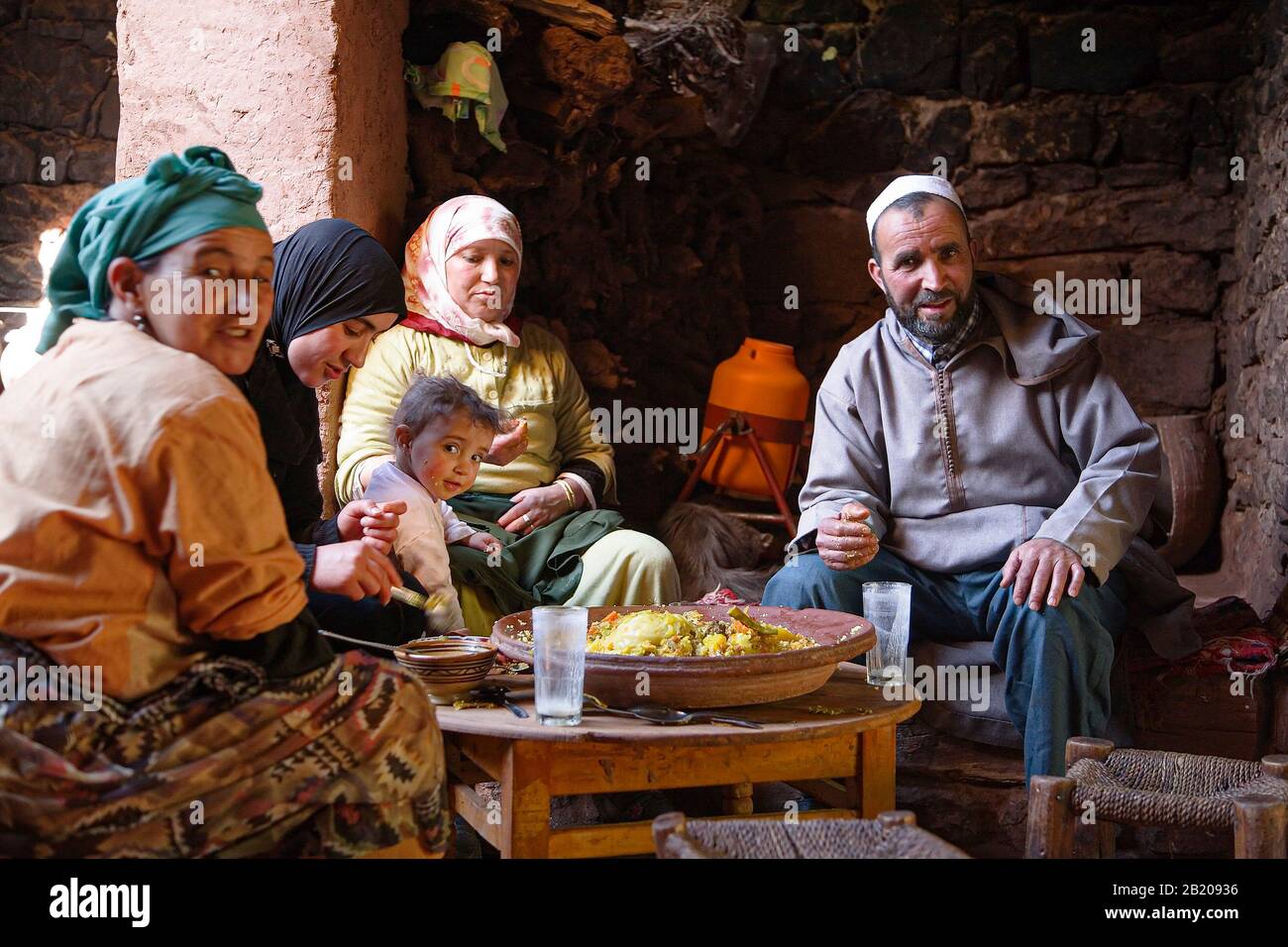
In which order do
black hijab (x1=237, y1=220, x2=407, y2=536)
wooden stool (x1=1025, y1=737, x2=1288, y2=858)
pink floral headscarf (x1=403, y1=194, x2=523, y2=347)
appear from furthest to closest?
1. pink floral headscarf (x1=403, y1=194, x2=523, y2=347)
2. black hijab (x1=237, y1=220, x2=407, y2=536)
3. wooden stool (x1=1025, y1=737, x2=1288, y2=858)

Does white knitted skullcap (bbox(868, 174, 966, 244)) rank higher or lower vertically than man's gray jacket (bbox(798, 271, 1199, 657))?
higher

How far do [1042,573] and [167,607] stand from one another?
6.49 ft

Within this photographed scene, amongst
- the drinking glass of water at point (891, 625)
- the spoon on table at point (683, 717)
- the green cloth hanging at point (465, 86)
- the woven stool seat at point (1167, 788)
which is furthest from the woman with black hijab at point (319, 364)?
the woven stool seat at point (1167, 788)

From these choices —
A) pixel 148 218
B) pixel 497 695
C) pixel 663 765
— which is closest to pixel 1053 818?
pixel 663 765

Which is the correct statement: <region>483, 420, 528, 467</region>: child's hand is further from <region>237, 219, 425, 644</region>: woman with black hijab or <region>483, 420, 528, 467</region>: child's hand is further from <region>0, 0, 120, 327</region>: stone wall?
<region>0, 0, 120, 327</region>: stone wall

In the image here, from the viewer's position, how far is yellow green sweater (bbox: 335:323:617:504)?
11.5 ft

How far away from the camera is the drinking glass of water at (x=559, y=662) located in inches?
79.2

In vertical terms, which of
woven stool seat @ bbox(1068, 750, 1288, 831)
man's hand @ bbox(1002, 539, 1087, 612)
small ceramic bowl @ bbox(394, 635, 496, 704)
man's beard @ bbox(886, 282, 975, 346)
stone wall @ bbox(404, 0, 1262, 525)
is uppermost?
stone wall @ bbox(404, 0, 1262, 525)

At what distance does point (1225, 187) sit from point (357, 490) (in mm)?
3750

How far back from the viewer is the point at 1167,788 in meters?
2.16

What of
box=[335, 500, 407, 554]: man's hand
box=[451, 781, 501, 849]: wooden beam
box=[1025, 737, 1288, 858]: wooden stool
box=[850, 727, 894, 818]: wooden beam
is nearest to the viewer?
box=[1025, 737, 1288, 858]: wooden stool

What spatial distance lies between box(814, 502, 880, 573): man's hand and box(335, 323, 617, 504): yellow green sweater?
1.06 meters

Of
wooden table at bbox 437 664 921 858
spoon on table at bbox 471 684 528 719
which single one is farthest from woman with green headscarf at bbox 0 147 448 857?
spoon on table at bbox 471 684 528 719
